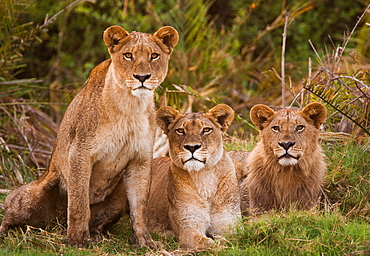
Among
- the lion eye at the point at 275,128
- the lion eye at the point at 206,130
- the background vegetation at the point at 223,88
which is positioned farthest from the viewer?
the lion eye at the point at 275,128

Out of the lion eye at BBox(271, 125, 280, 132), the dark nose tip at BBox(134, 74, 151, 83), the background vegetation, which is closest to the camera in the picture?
the background vegetation

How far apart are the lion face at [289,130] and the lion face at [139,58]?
0.97 m

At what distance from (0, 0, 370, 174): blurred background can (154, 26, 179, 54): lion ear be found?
1113 millimetres

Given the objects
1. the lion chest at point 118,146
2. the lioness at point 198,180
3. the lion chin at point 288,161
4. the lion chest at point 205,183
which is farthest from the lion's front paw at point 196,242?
the lion chin at point 288,161

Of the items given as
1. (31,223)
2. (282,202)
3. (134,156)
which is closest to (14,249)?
(31,223)

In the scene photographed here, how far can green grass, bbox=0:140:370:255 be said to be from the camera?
13.8ft

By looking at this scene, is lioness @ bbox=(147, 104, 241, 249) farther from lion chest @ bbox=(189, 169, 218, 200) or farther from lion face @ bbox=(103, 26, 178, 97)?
lion face @ bbox=(103, 26, 178, 97)

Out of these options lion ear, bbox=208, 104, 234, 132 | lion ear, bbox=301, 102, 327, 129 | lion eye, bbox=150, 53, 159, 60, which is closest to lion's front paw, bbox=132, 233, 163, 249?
lion ear, bbox=208, 104, 234, 132

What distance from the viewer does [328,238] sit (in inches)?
166

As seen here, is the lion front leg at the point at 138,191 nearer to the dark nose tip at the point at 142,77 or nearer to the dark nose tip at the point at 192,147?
the dark nose tip at the point at 192,147

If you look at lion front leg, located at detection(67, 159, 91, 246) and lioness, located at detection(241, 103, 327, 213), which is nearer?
lion front leg, located at detection(67, 159, 91, 246)

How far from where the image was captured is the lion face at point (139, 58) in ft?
15.2

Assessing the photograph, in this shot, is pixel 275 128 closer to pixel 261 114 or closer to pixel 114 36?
pixel 261 114

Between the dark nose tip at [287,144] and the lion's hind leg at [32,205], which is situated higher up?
the dark nose tip at [287,144]
